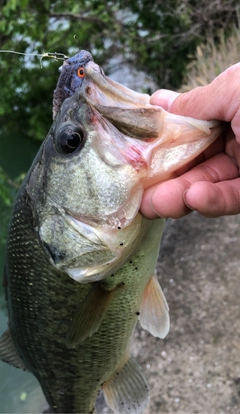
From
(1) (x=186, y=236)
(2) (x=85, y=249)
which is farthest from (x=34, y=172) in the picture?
(1) (x=186, y=236)

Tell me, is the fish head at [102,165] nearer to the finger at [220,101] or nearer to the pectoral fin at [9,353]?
the finger at [220,101]

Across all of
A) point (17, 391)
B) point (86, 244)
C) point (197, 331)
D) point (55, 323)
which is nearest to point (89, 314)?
point (55, 323)

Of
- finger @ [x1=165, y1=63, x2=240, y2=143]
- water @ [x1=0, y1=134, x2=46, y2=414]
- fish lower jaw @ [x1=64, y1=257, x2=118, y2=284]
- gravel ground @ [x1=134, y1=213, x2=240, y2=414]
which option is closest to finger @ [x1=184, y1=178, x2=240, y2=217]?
finger @ [x1=165, y1=63, x2=240, y2=143]

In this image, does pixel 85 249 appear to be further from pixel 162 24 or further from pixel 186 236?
pixel 162 24

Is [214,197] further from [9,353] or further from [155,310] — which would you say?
[9,353]

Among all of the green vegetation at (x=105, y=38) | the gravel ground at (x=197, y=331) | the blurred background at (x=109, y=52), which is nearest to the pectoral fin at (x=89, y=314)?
the gravel ground at (x=197, y=331)

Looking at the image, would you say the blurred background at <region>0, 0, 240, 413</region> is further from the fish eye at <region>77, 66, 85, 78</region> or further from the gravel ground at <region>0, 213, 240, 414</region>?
the fish eye at <region>77, 66, 85, 78</region>

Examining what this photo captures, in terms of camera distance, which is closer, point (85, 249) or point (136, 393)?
point (85, 249)
